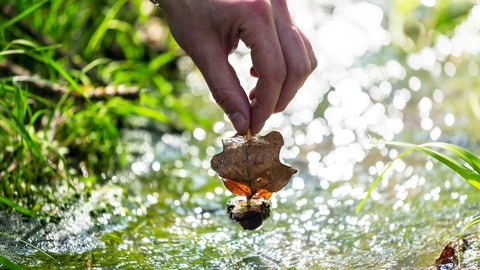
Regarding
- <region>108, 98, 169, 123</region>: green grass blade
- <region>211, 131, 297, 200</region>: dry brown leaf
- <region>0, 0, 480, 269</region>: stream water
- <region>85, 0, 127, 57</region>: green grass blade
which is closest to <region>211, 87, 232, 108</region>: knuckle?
<region>211, 131, 297, 200</region>: dry brown leaf

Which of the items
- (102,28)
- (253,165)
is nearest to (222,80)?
(253,165)

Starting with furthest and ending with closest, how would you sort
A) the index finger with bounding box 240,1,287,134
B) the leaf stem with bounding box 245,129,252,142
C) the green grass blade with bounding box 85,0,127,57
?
the green grass blade with bounding box 85,0,127,57 < the leaf stem with bounding box 245,129,252,142 < the index finger with bounding box 240,1,287,134

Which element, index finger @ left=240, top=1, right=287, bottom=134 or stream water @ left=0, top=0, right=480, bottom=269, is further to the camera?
stream water @ left=0, top=0, right=480, bottom=269

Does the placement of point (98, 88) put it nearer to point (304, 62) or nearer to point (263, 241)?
point (263, 241)

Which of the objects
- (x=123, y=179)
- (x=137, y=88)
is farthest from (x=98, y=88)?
(x=123, y=179)

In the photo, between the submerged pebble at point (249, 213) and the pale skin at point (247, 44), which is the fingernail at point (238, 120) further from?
the submerged pebble at point (249, 213)

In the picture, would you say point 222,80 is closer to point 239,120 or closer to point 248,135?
point 239,120

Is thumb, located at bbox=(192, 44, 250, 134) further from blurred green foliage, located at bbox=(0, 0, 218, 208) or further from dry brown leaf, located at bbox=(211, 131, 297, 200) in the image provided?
blurred green foliage, located at bbox=(0, 0, 218, 208)
